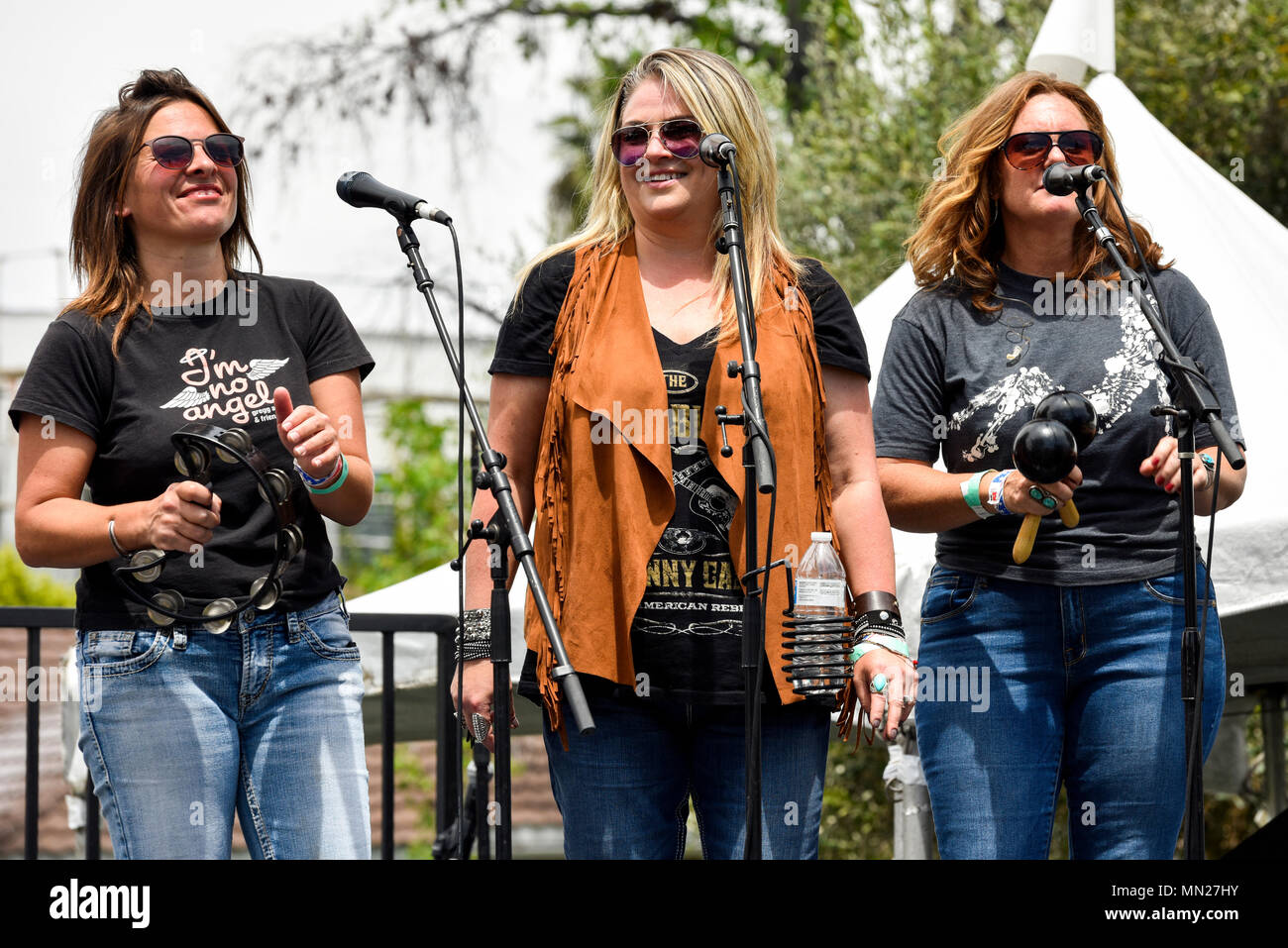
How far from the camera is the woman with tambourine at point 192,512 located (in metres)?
2.58

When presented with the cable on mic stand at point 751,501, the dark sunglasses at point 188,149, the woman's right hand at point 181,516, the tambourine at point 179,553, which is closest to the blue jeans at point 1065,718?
the cable on mic stand at point 751,501

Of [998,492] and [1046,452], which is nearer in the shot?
[1046,452]

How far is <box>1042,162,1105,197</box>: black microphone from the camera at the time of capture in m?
2.96

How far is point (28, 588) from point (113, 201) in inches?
650

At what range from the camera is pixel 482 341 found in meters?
11.5

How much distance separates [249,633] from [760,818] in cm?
99

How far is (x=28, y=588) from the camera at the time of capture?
58.6 ft

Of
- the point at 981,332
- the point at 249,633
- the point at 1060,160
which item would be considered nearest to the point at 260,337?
the point at 249,633

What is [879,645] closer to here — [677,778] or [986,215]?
[677,778]

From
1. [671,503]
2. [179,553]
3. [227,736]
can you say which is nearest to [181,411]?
[179,553]

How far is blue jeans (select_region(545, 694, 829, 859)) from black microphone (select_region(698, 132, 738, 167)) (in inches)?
38.3

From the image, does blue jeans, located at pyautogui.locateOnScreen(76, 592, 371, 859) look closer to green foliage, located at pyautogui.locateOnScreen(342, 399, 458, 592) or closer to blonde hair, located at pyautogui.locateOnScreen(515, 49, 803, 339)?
blonde hair, located at pyautogui.locateOnScreen(515, 49, 803, 339)

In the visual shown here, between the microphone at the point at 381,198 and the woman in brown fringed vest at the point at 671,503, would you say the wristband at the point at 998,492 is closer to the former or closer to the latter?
the woman in brown fringed vest at the point at 671,503

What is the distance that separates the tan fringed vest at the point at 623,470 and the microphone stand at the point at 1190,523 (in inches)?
26.2
